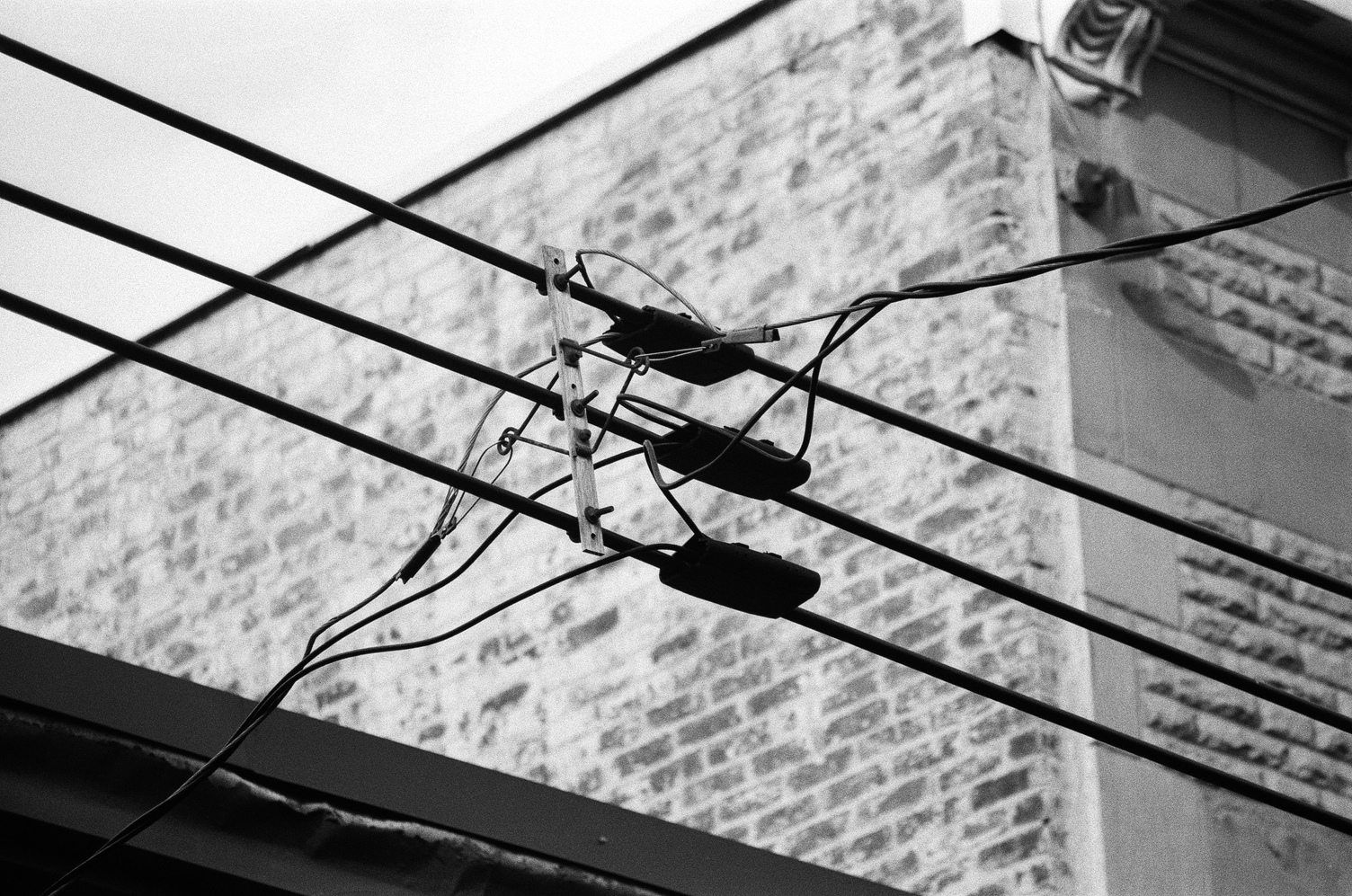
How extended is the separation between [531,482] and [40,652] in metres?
5.23

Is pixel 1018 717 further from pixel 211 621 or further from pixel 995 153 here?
pixel 211 621

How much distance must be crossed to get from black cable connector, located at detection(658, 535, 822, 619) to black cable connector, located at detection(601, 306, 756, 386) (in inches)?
13.0

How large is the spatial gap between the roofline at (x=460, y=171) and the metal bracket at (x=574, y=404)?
4841mm

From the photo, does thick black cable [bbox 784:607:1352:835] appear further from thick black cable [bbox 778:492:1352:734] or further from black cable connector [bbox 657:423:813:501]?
black cable connector [bbox 657:423:813:501]

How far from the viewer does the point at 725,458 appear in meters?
4.79

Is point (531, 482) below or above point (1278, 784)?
above

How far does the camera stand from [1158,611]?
834 centimetres

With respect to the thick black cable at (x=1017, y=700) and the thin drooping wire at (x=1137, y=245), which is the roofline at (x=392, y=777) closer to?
the thick black cable at (x=1017, y=700)

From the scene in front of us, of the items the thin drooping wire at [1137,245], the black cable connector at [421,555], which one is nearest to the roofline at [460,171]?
the black cable connector at [421,555]

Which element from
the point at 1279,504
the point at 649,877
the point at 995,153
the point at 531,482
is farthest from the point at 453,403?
the point at 649,877

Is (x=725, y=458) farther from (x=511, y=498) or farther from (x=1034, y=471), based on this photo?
(x=1034, y=471)

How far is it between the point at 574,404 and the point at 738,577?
49cm

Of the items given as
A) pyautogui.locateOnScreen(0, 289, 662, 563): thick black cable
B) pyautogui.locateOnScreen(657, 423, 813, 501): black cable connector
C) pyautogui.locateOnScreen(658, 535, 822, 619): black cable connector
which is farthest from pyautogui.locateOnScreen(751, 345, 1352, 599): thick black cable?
pyautogui.locateOnScreen(0, 289, 662, 563): thick black cable

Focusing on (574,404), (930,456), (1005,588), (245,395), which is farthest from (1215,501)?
(245,395)
